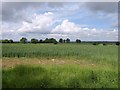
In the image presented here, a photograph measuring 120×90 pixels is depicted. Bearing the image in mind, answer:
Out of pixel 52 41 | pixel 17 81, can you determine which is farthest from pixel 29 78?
pixel 52 41

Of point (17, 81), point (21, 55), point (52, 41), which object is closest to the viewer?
point (17, 81)

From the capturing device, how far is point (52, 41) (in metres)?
48.0

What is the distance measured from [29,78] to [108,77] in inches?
128

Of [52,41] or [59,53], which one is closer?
[59,53]

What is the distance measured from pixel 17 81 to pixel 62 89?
171 centimetres

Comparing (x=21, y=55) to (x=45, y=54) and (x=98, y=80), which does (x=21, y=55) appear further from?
(x=98, y=80)

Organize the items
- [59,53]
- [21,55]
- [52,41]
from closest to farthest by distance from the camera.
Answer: [21,55], [59,53], [52,41]

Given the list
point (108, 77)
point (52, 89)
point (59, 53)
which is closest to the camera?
point (52, 89)

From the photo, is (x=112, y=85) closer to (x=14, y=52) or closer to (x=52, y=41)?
(x=14, y=52)

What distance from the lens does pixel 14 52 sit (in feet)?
67.6

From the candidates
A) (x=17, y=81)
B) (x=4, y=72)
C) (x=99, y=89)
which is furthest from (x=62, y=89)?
(x=4, y=72)

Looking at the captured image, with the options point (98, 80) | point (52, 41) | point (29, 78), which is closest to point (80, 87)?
point (98, 80)

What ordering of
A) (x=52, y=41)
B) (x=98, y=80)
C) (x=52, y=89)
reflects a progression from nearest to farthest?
(x=52, y=89)
(x=98, y=80)
(x=52, y=41)

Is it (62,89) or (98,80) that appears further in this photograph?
(98,80)
